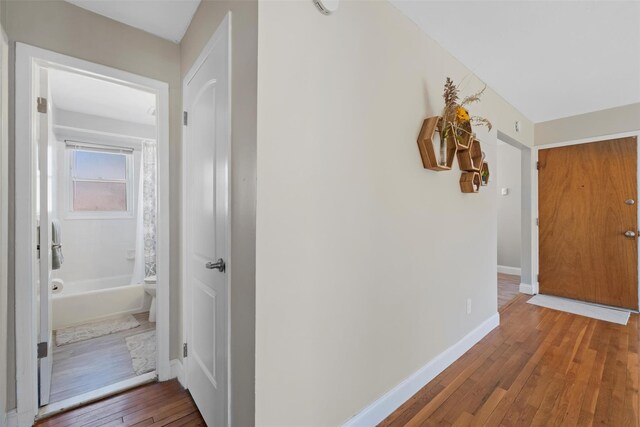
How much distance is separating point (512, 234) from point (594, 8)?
421 cm

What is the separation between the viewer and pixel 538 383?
6.23 feet

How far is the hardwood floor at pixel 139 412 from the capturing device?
5.15ft

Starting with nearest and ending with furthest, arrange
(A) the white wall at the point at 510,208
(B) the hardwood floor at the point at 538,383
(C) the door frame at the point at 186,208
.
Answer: (C) the door frame at the point at 186,208 < (B) the hardwood floor at the point at 538,383 < (A) the white wall at the point at 510,208

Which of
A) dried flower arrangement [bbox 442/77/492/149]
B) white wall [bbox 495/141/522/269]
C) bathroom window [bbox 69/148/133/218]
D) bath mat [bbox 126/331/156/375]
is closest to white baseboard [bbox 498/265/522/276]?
white wall [bbox 495/141/522/269]

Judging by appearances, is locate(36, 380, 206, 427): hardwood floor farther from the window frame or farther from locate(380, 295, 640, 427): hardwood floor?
the window frame

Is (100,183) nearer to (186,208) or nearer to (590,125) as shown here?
(186,208)

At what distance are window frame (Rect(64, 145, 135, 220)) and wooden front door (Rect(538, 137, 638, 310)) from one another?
19.3 feet

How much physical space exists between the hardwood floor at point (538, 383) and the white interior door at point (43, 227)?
6.71 feet

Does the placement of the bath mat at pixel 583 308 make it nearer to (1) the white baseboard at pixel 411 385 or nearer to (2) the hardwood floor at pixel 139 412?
(1) the white baseboard at pixel 411 385

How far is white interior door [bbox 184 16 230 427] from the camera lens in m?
1.36

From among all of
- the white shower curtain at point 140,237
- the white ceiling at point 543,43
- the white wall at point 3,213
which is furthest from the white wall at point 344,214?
the white shower curtain at point 140,237

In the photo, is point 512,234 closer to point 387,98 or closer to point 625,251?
point 625,251

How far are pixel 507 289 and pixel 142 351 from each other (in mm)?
4653

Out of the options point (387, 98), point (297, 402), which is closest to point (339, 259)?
point (297, 402)
